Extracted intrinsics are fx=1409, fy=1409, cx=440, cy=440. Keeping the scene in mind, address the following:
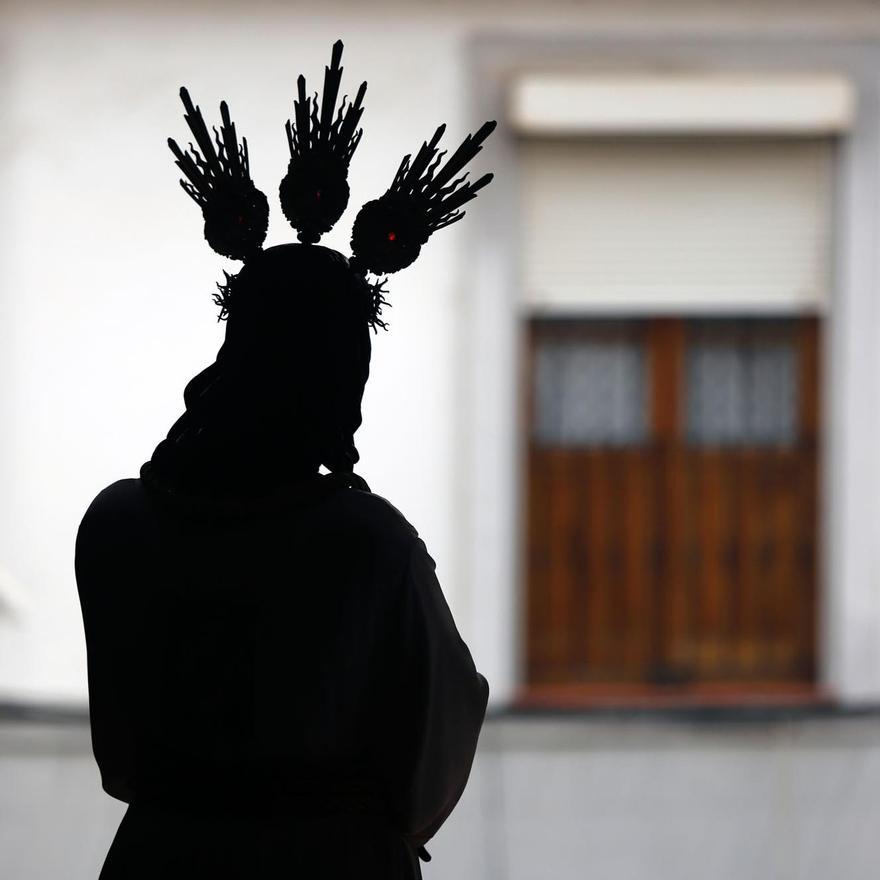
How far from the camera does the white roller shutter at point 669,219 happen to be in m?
6.42

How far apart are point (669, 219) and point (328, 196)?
16.1ft

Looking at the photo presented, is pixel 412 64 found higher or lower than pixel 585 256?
higher

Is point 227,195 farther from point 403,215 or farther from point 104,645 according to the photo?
point 104,645

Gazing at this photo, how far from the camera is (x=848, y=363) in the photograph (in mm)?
6473

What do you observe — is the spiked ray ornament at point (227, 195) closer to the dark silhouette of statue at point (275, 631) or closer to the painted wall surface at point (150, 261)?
the dark silhouette of statue at point (275, 631)

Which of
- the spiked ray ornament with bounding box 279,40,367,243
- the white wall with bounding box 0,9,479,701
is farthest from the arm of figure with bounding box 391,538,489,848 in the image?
the white wall with bounding box 0,9,479,701

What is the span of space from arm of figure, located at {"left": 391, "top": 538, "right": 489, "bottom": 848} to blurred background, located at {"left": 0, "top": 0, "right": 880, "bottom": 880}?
458 centimetres

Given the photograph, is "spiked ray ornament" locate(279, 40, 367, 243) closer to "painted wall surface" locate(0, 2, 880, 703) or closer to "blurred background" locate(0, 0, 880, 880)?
"blurred background" locate(0, 0, 880, 880)

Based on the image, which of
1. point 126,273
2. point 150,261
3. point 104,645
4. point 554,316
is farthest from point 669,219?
point 104,645

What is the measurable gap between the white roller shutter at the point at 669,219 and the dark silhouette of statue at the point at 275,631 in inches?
190

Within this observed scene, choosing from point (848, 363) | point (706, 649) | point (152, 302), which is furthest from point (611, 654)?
point (152, 302)

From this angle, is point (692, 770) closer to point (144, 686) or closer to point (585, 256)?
point (144, 686)

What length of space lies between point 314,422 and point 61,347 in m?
4.96

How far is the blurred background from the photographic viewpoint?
247 inches
